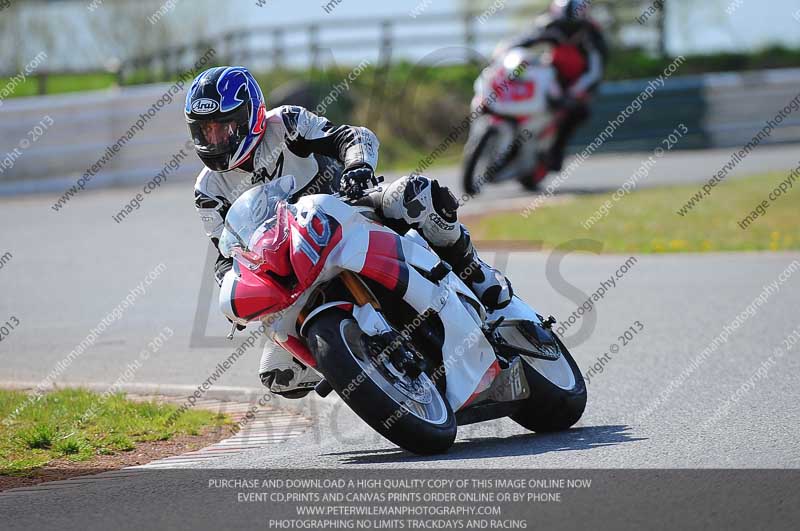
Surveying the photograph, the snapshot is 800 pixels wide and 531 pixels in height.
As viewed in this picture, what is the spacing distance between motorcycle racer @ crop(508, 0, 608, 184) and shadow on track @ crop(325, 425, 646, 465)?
12.9 meters

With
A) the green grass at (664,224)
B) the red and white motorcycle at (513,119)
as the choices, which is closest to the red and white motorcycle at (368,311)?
the green grass at (664,224)

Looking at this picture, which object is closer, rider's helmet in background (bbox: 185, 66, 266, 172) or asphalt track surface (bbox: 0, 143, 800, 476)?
asphalt track surface (bbox: 0, 143, 800, 476)

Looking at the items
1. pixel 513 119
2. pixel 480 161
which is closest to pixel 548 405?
pixel 480 161

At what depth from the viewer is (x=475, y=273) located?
6762 mm

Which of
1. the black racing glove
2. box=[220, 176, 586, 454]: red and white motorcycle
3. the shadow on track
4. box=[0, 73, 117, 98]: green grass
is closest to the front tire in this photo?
box=[220, 176, 586, 454]: red and white motorcycle

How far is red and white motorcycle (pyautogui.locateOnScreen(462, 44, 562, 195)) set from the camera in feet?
59.1

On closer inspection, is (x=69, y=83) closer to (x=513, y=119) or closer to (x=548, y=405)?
(x=513, y=119)

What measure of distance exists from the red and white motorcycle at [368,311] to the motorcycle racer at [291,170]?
6.5 inches

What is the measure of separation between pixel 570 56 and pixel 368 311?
14.2 meters

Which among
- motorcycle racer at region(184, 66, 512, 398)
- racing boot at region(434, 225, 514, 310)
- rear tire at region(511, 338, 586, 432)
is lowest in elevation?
rear tire at region(511, 338, 586, 432)

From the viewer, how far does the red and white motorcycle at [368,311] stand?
5586mm

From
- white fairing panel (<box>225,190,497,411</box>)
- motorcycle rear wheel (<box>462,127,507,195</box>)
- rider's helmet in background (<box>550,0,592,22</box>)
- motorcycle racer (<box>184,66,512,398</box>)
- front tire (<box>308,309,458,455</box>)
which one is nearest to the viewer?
front tire (<box>308,309,458,455</box>)

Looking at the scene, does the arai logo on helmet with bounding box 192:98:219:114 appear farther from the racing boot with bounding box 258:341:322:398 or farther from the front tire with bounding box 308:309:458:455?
the front tire with bounding box 308:309:458:455

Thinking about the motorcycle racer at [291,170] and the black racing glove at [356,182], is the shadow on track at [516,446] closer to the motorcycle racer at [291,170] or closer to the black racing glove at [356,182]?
the motorcycle racer at [291,170]
